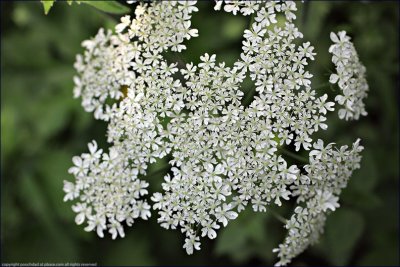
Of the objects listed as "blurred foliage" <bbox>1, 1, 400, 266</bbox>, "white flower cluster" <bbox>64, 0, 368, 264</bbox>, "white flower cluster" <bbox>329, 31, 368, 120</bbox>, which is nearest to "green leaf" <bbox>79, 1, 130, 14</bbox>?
"white flower cluster" <bbox>64, 0, 368, 264</bbox>

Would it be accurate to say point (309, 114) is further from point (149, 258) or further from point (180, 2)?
point (149, 258)

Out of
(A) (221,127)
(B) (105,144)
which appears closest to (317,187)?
(A) (221,127)

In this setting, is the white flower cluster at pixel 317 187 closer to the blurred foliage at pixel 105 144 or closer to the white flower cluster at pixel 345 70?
the white flower cluster at pixel 345 70

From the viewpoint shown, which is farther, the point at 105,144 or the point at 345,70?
the point at 105,144

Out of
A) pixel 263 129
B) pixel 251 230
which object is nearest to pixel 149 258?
pixel 251 230

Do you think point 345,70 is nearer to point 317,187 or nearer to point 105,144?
point 317,187

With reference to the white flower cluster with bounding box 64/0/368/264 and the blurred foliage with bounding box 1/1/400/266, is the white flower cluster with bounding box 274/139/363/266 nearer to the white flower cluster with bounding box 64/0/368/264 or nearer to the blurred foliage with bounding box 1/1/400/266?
the white flower cluster with bounding box 64/0/368/264
